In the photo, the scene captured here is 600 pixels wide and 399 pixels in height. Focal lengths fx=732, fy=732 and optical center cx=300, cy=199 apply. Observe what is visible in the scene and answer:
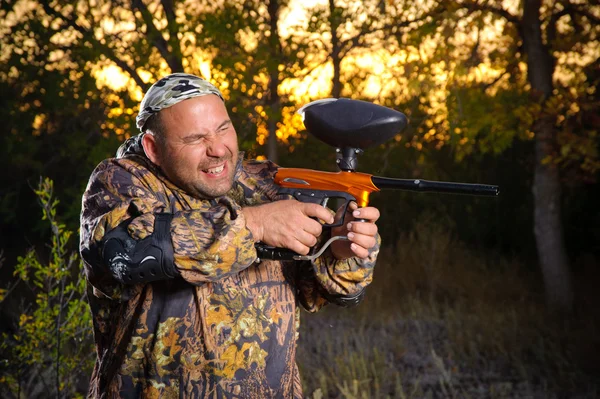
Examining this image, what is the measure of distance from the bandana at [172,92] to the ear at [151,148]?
0.06 meters

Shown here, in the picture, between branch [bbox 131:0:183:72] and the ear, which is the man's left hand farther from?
branch [bbox 131:0:183:72]

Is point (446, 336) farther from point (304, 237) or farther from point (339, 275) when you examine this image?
point (304, 237)

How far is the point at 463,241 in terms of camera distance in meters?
9.62

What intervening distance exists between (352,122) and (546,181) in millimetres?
5575

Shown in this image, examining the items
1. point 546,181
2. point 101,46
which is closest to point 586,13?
point 546,181

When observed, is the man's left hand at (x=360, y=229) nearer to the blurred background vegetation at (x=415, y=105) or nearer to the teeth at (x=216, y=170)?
the teeth at (x=216, y=170)

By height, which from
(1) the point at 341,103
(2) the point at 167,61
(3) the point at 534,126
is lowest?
(1) the point at 341,103

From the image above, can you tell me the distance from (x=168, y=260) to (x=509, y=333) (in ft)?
17.5

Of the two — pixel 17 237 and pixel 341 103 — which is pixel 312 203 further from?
pixel 17 237

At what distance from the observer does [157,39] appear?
7016 mm

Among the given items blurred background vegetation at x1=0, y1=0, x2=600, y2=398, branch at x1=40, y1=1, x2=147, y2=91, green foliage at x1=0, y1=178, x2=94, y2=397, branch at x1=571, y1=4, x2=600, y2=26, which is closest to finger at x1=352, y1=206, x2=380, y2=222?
green foliage at x1=0, y1=178, x2=94, y2=397

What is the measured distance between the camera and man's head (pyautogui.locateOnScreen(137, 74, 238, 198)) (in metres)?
1.80

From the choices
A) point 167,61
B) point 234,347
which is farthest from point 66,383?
point 167,61

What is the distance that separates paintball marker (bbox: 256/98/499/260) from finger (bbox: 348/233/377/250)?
32mm
